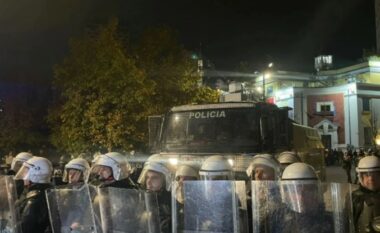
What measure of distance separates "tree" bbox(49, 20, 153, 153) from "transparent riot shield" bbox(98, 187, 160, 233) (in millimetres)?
15800

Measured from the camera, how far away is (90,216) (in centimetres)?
418

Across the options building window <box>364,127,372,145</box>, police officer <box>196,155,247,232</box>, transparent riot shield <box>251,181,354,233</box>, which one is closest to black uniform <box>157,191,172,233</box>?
police officer <box>196,155,247,232</box>

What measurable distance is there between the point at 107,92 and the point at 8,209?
15382 millimetres

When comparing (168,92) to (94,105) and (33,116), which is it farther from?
(33,116)

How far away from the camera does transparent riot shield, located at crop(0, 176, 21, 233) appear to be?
4652 millimetres

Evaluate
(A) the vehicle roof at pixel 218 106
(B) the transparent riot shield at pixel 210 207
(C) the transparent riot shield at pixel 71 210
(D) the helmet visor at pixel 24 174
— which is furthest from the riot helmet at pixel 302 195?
(A) the vehicle roof at pixel 218 106

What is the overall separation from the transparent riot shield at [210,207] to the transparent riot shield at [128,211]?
0.22 m

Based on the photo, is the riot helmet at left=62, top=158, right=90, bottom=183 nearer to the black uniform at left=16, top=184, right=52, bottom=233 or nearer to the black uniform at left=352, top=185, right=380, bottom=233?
the black uniform at left=16, top=184, right=52, bottom=233

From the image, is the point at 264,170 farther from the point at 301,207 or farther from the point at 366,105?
the point at 366,105

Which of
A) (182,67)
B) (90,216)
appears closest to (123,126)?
(182,67)

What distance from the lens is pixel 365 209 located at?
4.36 meters

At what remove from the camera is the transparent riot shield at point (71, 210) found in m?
4.18

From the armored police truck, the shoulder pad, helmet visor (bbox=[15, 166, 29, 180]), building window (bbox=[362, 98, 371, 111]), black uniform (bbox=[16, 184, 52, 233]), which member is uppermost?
building window (bbox=[362, 98, 371, 111])

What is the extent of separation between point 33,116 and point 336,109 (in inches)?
1431
